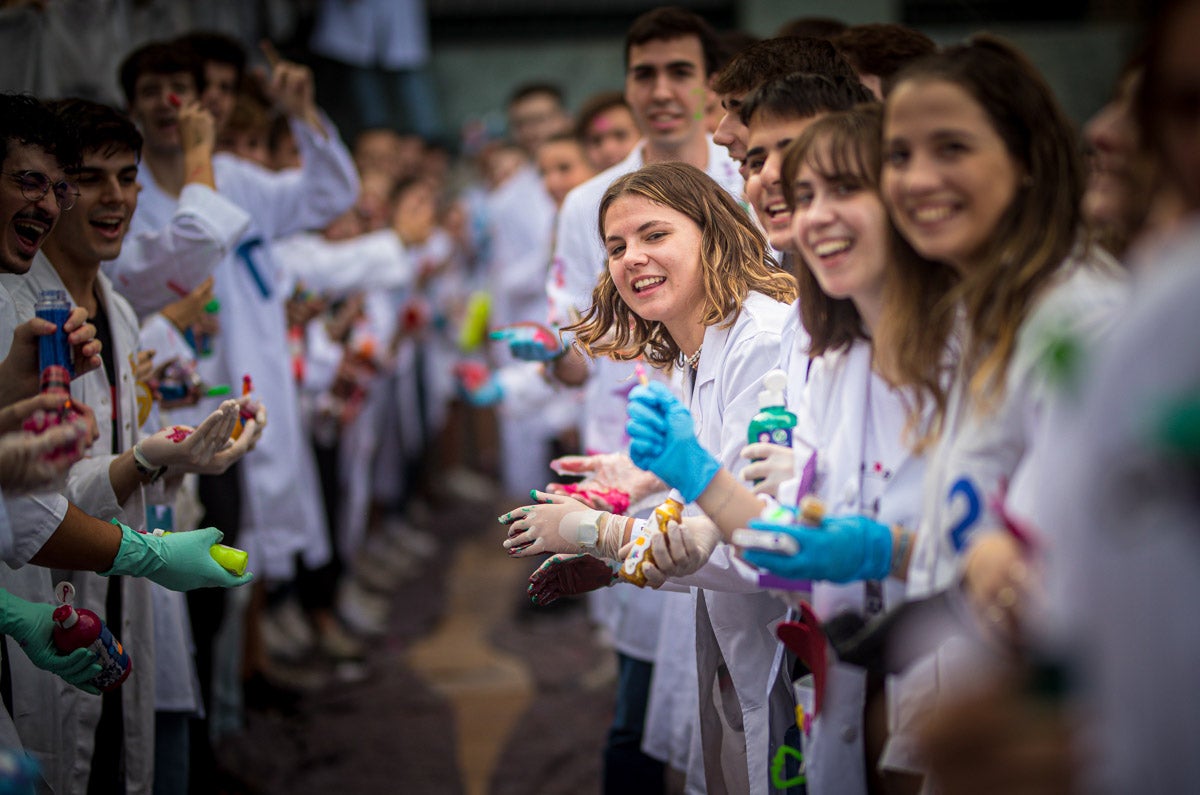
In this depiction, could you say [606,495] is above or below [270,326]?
below

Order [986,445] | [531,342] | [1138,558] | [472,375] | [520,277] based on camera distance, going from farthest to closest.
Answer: [520,277] < [472,375] < [531,342] < [986,445] < [1138,558]

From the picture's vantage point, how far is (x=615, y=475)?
7.77 ft

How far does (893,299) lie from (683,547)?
51 cm

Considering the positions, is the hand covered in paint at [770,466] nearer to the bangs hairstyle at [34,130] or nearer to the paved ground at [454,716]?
the bangs hairstyle at [34,130]

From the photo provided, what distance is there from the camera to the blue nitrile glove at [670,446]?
1.69m

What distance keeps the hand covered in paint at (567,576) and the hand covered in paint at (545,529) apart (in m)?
A: 0.03

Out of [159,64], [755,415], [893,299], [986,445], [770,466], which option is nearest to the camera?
[986,445]

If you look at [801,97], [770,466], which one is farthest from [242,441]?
[801,97]

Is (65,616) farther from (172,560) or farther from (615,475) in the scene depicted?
(615,475)

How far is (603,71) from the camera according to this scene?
8.23m

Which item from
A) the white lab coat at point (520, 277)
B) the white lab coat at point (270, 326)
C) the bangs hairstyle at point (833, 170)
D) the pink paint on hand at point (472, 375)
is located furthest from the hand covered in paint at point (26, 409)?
the white lab coat at point (520, 277)

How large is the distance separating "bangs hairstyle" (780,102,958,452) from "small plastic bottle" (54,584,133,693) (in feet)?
4.55

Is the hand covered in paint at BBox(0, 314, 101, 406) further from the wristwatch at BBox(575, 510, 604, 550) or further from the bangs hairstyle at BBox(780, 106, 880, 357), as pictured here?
the bangs hairstyle at BBox(780, 106, 880, 357)

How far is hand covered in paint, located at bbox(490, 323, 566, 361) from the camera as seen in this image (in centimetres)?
301
